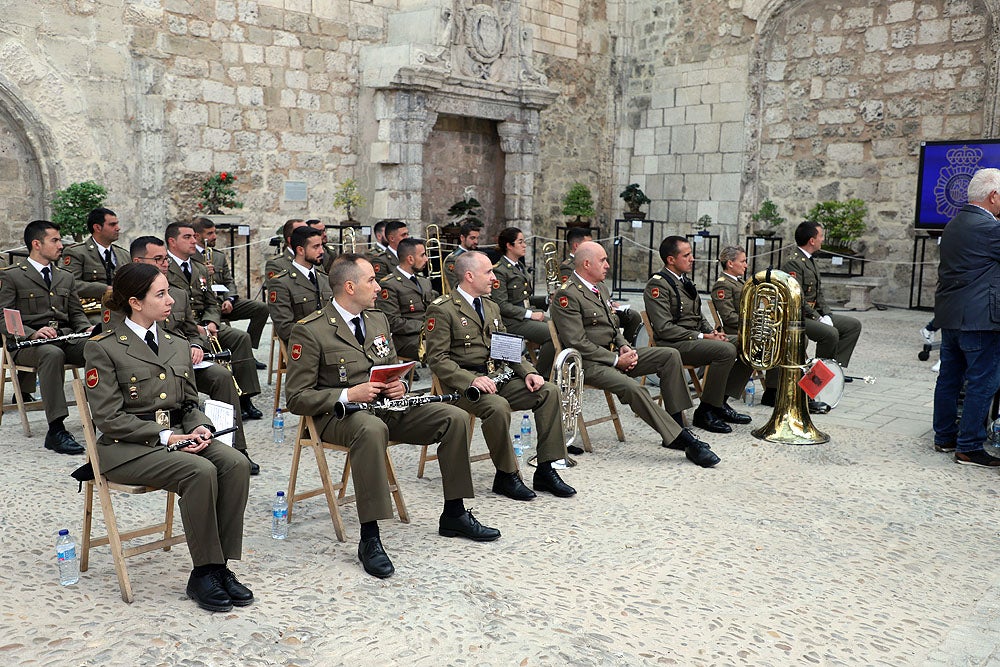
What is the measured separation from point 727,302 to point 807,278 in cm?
90

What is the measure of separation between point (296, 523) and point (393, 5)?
31.6ft

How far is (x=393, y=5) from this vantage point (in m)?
12.1

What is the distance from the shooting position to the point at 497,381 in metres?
4.69

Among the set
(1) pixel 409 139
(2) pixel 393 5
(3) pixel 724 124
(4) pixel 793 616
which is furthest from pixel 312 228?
(3) pixel 724 124

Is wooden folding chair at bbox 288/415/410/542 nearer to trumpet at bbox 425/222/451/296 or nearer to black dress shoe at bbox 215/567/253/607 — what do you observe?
black dress shoe at bbox 215/567/253/607

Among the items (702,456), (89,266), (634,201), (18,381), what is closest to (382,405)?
(702,456)

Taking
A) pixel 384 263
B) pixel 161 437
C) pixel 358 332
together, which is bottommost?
pixel 161 437

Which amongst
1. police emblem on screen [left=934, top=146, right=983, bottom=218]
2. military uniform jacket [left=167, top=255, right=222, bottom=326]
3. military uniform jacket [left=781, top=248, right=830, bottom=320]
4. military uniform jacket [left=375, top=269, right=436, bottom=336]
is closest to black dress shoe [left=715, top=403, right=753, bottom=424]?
military uniform jacket [left=781, top=248, right=830, bottom=320]

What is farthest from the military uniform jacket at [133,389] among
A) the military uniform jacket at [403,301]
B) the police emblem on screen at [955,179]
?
the police emblem on screen at [955,179]

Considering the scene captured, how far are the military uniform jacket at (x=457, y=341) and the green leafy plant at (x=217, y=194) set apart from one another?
630cm

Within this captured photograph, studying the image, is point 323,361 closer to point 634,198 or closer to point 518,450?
point 518,450

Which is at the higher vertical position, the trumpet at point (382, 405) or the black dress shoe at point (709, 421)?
the trumpet at point (382, 405)

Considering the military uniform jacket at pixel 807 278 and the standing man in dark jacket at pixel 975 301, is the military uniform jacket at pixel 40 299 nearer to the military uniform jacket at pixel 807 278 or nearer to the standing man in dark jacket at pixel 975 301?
the military uniform jacket at pixel 807 278

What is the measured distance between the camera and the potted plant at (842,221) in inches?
474
